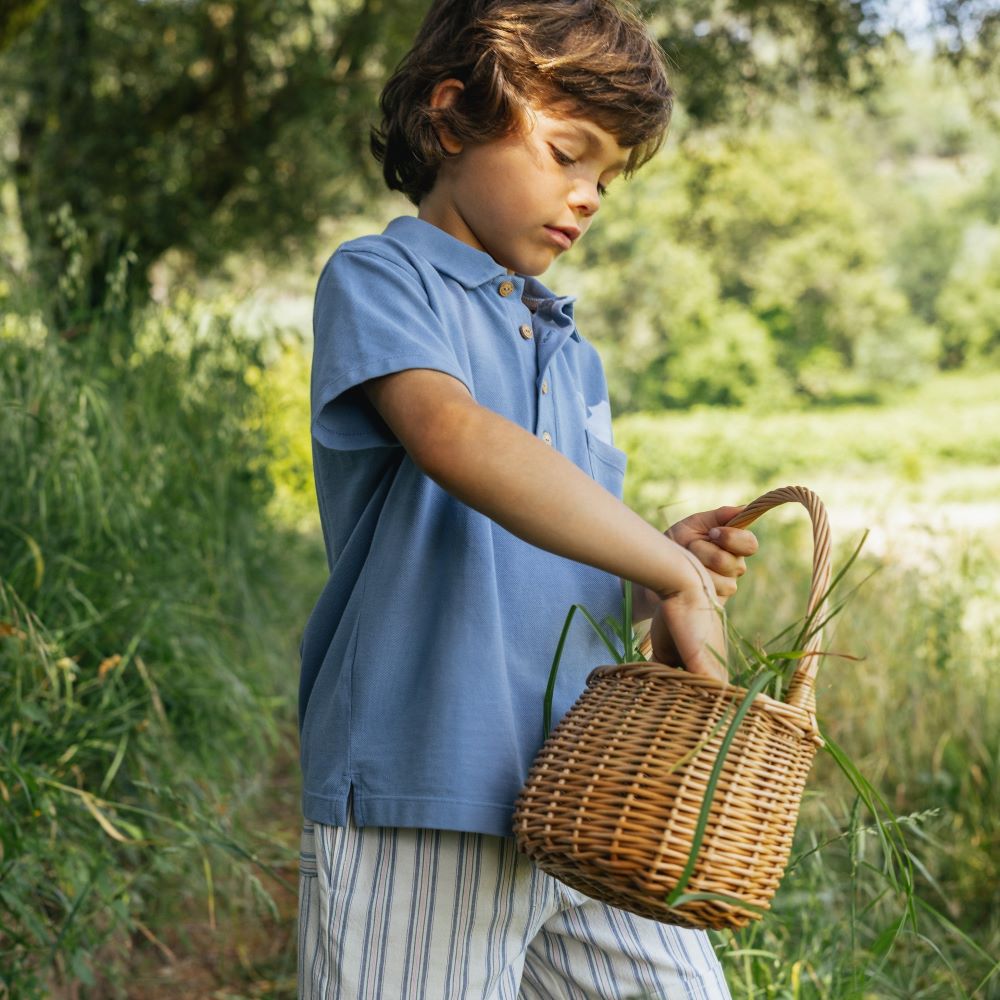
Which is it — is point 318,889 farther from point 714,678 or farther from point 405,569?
point 714,678

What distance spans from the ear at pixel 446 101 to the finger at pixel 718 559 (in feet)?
1.77

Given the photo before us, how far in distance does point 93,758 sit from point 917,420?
3254 cm

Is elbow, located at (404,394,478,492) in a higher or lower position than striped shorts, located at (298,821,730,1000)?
higher

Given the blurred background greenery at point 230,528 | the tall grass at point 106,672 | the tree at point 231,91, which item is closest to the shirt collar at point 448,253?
the blurred background greenery at point 230,528

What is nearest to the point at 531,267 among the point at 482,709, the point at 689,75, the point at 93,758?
the point at 482,709

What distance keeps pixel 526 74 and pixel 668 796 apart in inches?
31.0

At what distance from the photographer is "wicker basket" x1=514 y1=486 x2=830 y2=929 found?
106 centimetres

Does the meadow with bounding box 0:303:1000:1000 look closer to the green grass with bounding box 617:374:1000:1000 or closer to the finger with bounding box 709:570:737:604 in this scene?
the green grass with bounding box 617:374:1000:1000

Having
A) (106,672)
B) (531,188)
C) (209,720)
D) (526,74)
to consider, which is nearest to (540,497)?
(531,188)

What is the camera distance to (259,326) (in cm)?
404

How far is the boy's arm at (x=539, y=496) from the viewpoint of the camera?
1.10 metres

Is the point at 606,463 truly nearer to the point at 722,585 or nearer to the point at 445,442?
the point at 722,585

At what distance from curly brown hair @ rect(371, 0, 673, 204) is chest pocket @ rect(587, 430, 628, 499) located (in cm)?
36

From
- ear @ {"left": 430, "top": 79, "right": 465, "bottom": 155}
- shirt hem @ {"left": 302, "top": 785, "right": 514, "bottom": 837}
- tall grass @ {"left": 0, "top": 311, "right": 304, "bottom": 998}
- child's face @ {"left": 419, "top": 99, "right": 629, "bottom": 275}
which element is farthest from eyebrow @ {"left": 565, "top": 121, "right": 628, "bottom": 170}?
tall grass @ {"left": 0, "top": 311, "right": 304, "bottom": 998}
